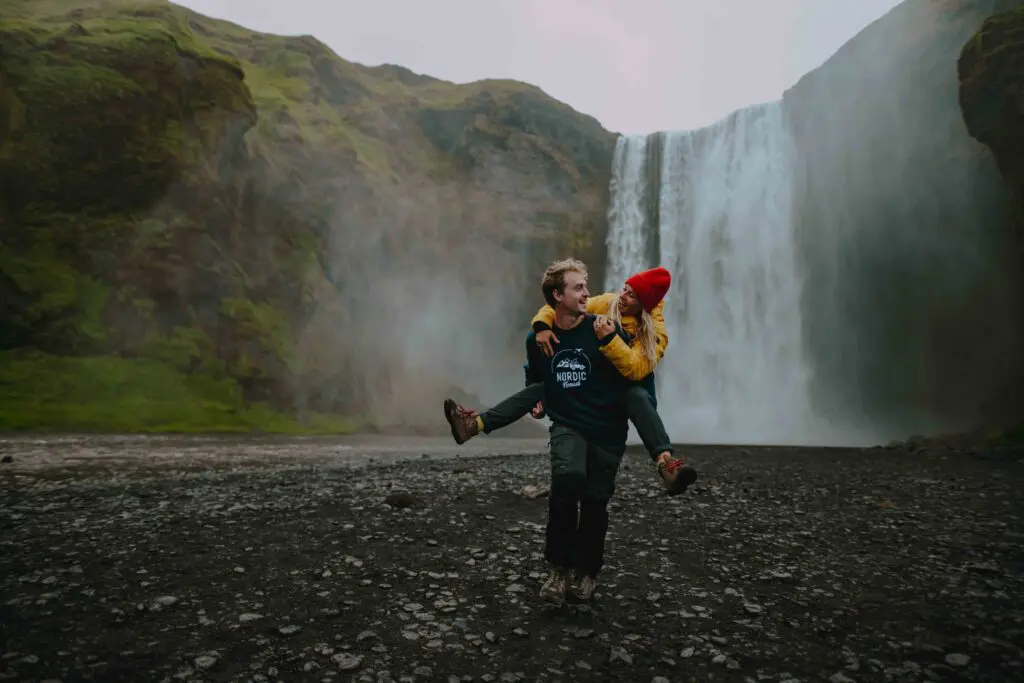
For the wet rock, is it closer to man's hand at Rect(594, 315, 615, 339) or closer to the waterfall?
man's hand at Rect(594, 315, 615, 339)

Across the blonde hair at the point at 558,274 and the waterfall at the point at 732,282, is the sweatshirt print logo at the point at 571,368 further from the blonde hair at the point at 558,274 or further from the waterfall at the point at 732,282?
the waterfall at the point at 732,282

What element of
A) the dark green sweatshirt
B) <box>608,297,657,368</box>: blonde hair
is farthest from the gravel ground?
<box>608,297,657,368</box>: blonde hair

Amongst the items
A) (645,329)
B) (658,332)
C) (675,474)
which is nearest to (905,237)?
(658,332)

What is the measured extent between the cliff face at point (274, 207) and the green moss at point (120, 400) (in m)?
1.00

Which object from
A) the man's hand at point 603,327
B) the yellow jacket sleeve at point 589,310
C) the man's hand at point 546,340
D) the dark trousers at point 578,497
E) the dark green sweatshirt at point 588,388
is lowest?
the dark trousers at point 578,497

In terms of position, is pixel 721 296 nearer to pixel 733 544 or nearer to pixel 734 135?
pixel 734 135

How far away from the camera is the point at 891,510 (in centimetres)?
1106

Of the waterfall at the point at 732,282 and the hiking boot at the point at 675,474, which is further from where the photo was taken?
the waterfall at the point at 732,282

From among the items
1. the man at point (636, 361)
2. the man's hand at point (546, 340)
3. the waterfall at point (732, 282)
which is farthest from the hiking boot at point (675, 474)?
the waterfall at point (732, 282)

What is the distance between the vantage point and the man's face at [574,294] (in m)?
5.95

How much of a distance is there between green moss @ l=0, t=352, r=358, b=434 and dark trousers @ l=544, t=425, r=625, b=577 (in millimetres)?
31144

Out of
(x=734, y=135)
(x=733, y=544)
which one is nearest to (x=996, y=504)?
(x=733, y=544)

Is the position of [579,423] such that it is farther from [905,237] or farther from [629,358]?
[905,237]

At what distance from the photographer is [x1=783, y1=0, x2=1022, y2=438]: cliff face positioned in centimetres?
3281
